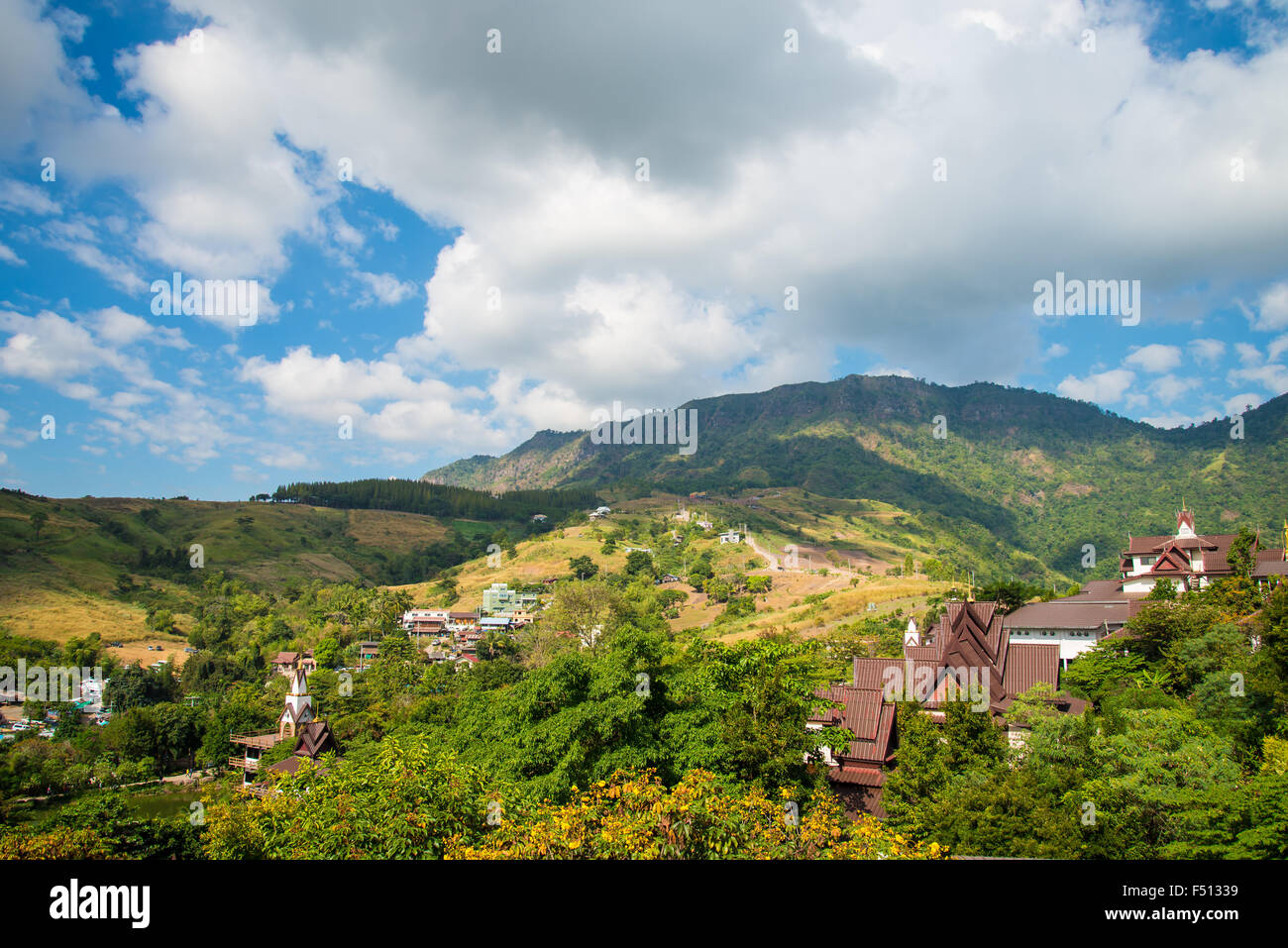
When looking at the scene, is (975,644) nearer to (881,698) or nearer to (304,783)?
(881,698)

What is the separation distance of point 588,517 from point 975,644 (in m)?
144

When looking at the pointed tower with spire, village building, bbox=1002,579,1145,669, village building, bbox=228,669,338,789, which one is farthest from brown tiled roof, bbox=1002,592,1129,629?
the pointed tower with spire

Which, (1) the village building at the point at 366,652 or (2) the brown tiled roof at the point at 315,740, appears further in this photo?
(1) the village building at the point at 366,652

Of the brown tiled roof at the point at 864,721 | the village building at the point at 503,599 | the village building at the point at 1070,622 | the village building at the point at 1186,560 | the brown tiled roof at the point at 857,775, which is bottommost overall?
the village building at the point at 503,599

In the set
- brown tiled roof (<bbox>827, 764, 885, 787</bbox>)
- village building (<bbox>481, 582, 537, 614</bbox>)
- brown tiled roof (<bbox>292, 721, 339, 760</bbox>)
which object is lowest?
brown tiled roof (<bbox>292, 721, 339, 760</bbox>)

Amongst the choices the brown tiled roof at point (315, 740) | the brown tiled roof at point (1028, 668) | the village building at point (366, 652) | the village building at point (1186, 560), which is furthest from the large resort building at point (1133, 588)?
the village building at point (366, 652)

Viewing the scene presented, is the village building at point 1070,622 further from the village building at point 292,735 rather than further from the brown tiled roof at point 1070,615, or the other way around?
the village building at point 292,735

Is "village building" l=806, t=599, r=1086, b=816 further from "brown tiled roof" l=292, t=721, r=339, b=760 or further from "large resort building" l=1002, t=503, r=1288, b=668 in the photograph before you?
"brown tiled roof" l=292, t=721, r=339, b=760

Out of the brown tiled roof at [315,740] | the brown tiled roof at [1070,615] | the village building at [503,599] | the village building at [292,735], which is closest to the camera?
the brown tiled roof at [1070,615]

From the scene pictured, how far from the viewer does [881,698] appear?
27.3 metres

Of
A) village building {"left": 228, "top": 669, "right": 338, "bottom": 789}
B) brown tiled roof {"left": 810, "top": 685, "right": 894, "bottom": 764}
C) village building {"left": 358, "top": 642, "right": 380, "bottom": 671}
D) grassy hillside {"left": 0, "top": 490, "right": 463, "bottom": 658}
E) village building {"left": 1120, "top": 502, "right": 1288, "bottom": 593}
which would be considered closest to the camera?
brown tiled roof {"left": 810, "top": 685, "right": 894, "bottom": 764}

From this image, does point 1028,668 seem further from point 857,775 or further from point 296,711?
point 296,711

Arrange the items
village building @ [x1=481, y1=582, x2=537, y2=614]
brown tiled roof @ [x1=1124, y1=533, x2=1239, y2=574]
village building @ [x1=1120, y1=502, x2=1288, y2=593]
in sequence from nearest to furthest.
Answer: village building @ [x1=1120, y1=502, x2=1288, y2=593] → brown tiled roof @ [x1=1124, y1=533, x2=1239, y2=574] → village building @ [x1=481, y1=582, x2=537, y2=614]
